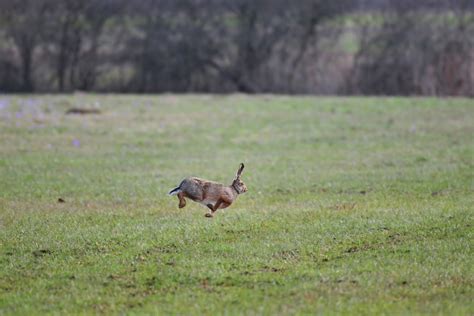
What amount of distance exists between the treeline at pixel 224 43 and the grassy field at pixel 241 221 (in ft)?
50.4

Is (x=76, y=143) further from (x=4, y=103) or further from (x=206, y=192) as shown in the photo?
(x=206, y=192)

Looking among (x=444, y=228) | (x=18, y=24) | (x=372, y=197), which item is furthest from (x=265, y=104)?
(x=444, y=228)

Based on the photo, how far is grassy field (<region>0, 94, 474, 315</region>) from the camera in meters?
7.95

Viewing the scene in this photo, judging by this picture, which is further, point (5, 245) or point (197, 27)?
point (197, 27)

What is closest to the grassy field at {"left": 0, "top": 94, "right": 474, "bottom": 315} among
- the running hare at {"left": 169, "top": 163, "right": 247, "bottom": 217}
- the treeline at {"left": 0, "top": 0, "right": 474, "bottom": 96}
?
the running hare at {"left": 169, "top": 163, "right": 247, "bottom": 217}

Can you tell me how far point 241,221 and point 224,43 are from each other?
94.4 ft

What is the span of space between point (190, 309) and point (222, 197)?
274 cm

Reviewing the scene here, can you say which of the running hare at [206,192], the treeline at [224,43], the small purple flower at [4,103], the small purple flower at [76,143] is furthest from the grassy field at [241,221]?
the treeline at [224,43]

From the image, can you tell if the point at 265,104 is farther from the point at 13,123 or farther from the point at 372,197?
the point at 372,197

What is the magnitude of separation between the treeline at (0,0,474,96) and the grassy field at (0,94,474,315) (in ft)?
50.4

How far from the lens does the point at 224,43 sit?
129 ft

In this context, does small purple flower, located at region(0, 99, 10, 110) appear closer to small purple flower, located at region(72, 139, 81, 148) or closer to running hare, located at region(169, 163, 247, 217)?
small purple flower, located at region(72, 139, 81, 148)

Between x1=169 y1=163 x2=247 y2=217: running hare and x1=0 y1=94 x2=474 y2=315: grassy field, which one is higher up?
x1=169 y1=163 x2=247 y2=217: running hare

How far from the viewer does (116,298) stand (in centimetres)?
788
